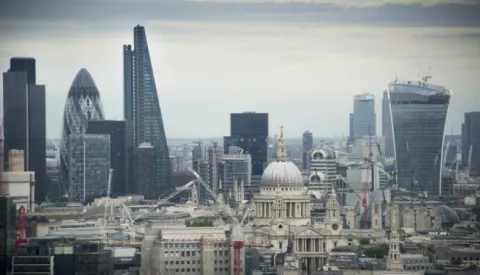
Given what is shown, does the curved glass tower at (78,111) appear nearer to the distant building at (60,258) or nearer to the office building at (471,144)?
the office building at (471,144)

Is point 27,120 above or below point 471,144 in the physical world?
above

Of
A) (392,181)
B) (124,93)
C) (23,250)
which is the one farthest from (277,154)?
(23,250)

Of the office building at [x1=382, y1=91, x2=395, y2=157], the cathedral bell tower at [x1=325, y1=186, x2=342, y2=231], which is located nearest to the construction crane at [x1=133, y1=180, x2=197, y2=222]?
the cathedral bell tower at [x1=325, y1=186, x2=342, y2=231]

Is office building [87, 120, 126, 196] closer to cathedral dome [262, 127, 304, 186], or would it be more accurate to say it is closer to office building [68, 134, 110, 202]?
A: office building [68, 134, 110, 202]

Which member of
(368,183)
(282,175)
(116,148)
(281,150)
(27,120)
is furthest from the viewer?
(116,148)

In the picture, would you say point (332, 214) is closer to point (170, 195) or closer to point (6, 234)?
point (170, 195)

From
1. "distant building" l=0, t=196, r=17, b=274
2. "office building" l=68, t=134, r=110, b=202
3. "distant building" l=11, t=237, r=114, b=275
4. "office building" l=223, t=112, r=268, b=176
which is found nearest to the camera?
"distant building" l=0, t=196, r=17, b=274

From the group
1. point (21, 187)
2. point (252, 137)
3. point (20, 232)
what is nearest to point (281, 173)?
point (21, 187)
